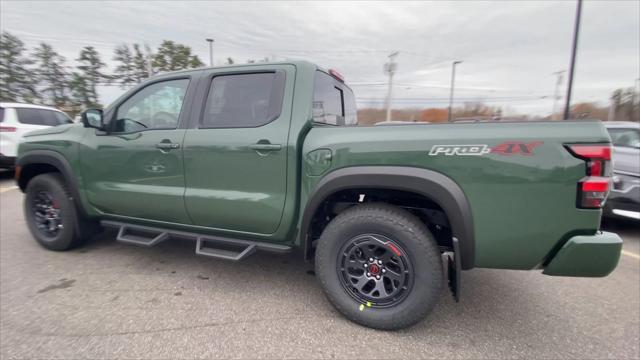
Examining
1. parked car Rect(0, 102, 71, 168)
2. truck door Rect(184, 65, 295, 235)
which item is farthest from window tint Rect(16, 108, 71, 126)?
truck door Rect(184, 65, 295, 235)

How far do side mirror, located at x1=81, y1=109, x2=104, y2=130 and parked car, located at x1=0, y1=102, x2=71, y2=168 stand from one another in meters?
5.48

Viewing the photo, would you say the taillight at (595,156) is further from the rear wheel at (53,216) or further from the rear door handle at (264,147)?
the rear wheel at (53,216)

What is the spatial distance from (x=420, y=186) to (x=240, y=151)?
136 centimetres

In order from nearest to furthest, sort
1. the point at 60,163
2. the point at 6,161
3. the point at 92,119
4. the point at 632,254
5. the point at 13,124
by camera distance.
→ the point at 92,119, the point at 60,163, the point at 632,254, the point at 6,161, the point at 13,124

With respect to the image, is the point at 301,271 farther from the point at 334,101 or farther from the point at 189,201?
the point at 334,101

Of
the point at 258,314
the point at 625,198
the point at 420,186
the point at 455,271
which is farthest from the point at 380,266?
the point at 625,198

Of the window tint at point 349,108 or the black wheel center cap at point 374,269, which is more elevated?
the window tint at point 349,108

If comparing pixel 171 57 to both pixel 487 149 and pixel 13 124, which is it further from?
pixel 487 149

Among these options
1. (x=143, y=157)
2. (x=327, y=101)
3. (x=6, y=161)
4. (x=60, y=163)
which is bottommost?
(x=6, y=161)

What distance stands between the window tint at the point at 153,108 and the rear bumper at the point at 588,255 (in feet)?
9.79

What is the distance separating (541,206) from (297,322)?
1.76m

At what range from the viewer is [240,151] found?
2467 mm

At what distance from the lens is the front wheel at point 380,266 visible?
207 cm

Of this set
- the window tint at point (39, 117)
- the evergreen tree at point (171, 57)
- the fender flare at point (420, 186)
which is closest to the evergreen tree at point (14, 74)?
the evergreen tree at point (171, 57)
